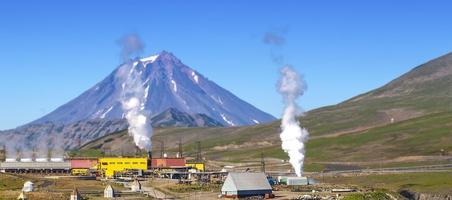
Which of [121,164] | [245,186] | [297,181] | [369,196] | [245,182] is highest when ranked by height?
[121,164]

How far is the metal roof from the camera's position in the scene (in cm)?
11969

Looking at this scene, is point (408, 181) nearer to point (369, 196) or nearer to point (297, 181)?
point (297, 181)

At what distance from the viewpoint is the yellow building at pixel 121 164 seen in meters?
193

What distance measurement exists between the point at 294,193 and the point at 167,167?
Result: 73668 millimetres

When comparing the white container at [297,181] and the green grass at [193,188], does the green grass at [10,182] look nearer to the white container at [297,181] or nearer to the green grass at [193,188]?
the green grass at [193,188]

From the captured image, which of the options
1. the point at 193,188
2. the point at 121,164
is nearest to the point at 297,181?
the point at 193,188

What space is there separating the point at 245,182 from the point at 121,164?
79.6 m

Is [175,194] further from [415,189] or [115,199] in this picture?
[415,189]

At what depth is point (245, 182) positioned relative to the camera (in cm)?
12150

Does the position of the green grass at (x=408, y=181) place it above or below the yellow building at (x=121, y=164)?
below

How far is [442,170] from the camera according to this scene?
563ft

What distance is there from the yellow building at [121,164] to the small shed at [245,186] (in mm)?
74222

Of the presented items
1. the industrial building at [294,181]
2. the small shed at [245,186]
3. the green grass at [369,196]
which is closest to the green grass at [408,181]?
the industrial building at [294,181]

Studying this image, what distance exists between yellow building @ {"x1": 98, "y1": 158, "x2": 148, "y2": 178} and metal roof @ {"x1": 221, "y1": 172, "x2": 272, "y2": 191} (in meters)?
74.3
